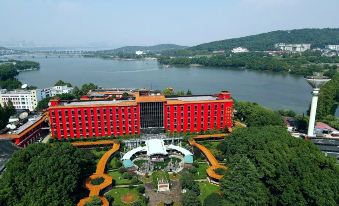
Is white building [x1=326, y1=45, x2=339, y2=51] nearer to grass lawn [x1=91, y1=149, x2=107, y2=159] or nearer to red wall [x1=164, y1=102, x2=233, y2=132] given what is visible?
red wall [x1=164, y1=102, x2=233, y2=132]

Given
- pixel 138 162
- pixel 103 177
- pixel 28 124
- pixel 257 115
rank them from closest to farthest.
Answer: pixel 103 177
pixel 138 162
pixel 28 124
pixel 257 115

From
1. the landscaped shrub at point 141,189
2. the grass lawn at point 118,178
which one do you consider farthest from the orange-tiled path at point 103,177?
the landscaped shrub at point 141,189

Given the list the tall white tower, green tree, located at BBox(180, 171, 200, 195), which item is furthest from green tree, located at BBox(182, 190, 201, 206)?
the tall white tower

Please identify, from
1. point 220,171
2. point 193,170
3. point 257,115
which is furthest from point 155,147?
point 257,115

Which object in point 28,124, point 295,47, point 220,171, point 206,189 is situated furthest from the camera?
point 295,47

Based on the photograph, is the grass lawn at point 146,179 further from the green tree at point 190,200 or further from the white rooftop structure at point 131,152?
the green tree at point 190,200

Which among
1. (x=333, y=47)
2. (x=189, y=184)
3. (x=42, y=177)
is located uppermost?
(x=333, y=47)

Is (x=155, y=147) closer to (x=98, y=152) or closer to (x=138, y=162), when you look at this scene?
(x=138, y=162)
